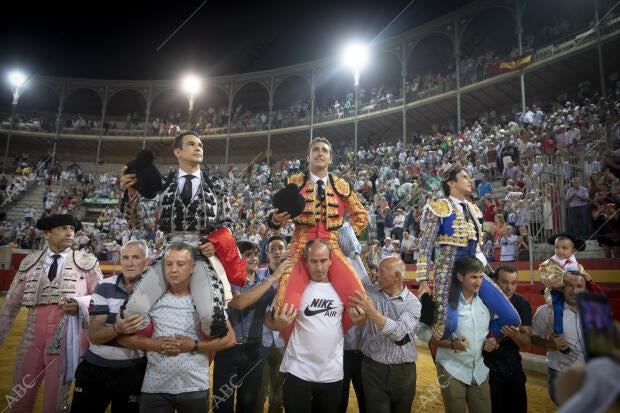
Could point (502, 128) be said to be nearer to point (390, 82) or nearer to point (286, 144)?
point (390, 82)

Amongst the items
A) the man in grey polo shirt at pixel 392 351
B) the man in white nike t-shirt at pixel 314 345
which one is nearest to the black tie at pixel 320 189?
the man in white nike t-shirt at pixel 314 345

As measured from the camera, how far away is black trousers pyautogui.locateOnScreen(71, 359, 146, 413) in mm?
2756

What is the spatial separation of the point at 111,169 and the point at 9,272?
14875mm

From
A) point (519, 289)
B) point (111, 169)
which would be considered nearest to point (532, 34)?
point (519, 289)

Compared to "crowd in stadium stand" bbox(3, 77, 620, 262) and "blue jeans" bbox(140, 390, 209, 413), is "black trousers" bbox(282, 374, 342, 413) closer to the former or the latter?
"blue jeans" bbox(140, 390, 209, 413)

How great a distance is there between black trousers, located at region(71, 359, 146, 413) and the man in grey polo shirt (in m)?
1.64

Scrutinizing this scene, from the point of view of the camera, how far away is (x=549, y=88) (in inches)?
680

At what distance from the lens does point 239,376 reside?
356cm

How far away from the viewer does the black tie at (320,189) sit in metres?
3.48

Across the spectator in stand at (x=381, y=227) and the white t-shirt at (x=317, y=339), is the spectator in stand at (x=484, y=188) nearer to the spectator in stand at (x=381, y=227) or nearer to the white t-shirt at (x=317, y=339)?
the spectator in stand at (x=381, y=227)

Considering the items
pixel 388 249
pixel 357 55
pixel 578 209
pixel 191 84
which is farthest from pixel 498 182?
pixel 191 84

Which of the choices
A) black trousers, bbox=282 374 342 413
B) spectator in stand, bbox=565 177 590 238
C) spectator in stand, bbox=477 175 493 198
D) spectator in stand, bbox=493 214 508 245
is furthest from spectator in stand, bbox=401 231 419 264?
black trousers, bbox=282 374 342 413

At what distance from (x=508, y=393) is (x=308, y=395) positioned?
1.81m

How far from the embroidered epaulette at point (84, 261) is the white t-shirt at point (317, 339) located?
2208 millimetres
